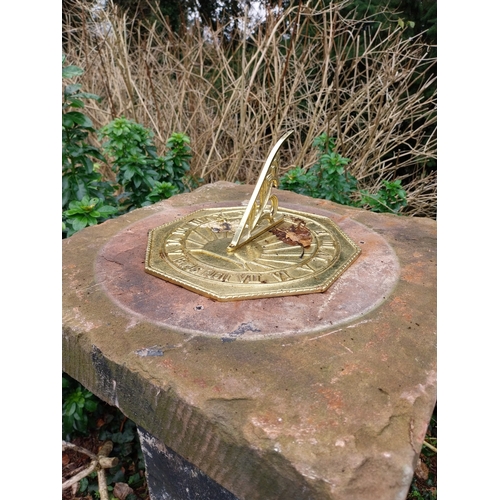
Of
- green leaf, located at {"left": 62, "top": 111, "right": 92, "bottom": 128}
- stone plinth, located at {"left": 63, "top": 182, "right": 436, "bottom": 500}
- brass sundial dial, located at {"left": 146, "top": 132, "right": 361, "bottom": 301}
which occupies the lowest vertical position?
stone plinth, located at {"left": 63, "top": 182, "right": 436, "bottom": 500}

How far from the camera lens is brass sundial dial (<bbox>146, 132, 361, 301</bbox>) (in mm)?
1459

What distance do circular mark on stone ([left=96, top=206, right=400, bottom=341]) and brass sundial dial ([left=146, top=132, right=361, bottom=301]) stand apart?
0.03 metres

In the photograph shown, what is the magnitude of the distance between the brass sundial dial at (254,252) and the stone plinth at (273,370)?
0.15 feet

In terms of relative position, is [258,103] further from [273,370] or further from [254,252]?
[273,370]

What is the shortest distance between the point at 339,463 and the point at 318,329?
1.39 ft

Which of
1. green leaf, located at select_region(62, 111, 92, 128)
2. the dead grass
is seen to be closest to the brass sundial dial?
green leaf, located at select_region(62, 111, 92, 128)

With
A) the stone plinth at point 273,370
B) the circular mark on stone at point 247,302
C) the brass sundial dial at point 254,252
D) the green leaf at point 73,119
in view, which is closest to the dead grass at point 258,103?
the green leaf at point 73,119

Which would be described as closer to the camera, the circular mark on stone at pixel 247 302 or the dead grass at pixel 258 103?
the circular mark on stone at pixel 247 302

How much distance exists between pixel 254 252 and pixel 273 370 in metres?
0.63

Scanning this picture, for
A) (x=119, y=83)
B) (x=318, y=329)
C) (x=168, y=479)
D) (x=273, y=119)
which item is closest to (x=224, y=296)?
(x=318, y=329)

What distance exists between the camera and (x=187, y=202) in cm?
231

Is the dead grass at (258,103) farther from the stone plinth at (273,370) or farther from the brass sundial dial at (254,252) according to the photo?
the stone plinth at (273,370)

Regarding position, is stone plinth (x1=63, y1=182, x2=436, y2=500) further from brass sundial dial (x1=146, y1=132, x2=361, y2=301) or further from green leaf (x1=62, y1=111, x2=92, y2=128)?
green leaf (x1=62, y1=111, x2=92, y2=128)

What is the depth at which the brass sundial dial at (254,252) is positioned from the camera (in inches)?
57.4
